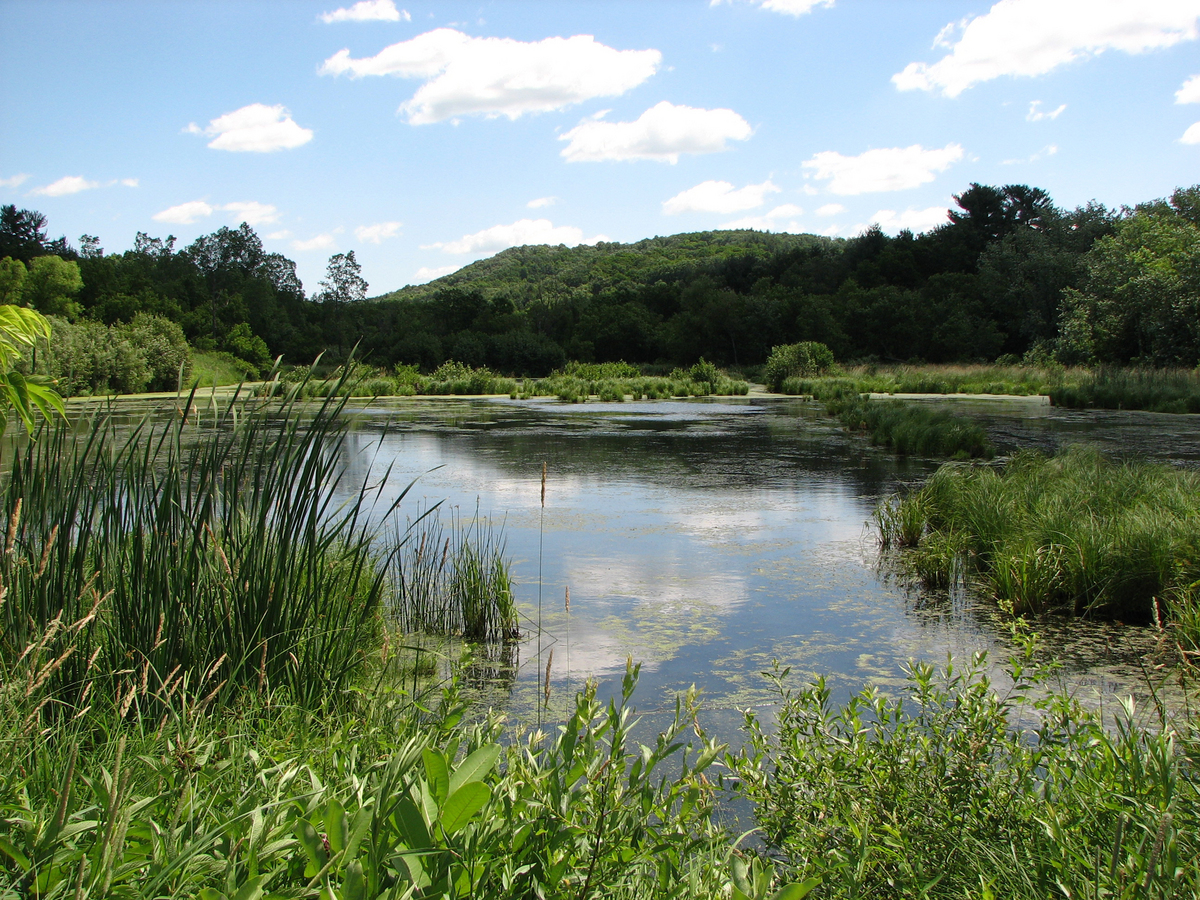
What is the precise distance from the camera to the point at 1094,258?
115ft

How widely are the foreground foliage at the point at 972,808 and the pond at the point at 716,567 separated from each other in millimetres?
702

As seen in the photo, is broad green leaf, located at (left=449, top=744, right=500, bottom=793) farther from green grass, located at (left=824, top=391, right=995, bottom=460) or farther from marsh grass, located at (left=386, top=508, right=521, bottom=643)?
green grass, located at (left=824, top=391, right=995, bottom=460)

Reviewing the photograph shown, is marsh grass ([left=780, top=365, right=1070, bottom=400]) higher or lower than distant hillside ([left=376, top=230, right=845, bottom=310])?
lower

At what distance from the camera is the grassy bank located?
15.1 feet

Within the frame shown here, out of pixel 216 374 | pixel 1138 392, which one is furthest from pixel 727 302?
pixel 216 374

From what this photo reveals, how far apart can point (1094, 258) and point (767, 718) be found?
38.7 metres

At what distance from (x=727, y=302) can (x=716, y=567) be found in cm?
3930

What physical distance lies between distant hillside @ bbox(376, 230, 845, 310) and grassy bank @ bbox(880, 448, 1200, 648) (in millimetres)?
53295

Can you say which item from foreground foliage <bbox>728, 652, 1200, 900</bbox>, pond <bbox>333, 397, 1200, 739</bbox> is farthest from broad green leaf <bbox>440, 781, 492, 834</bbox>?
pond <bbox>333, 397, 1200, 739</bbox>

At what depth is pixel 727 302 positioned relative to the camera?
4375cm

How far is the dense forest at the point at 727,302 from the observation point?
32.2 metres

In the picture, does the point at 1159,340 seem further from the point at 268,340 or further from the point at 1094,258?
the point at 268,340

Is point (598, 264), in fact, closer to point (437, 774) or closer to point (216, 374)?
point (216, 374)

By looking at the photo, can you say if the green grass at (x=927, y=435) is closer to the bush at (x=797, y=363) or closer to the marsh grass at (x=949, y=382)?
the marsh grass at (x=949, y=382)
